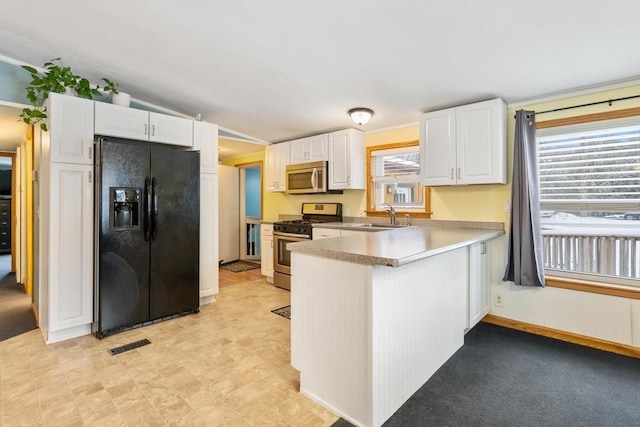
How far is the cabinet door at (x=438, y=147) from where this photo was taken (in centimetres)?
317

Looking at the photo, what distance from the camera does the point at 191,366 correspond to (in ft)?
7.51

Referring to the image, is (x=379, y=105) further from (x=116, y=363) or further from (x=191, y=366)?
(x=116, y=363)

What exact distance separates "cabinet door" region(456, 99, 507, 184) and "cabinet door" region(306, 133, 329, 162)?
1771mm

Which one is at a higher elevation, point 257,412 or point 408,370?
point 408,370

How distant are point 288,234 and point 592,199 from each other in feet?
10.7

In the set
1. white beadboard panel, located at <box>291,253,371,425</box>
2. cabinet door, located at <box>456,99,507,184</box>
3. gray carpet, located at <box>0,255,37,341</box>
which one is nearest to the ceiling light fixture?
cabinet door, located at <box>456,99,507,184</box>

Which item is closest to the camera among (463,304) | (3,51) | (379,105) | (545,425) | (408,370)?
(545,425)

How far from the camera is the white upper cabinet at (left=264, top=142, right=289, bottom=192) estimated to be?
16.0 feet

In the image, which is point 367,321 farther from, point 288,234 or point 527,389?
point 288,234

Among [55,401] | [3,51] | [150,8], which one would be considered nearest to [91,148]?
[3,51]


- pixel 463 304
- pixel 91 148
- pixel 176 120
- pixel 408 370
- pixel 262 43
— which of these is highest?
pixel 262 43

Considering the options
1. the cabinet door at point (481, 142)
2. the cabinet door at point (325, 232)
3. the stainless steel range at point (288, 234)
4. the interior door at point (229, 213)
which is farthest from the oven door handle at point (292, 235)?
the cabinet door at point (481, 142)

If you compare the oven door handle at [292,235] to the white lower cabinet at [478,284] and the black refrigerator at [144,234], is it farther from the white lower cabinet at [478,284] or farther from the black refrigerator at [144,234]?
the white lower cabinet at [478,284]

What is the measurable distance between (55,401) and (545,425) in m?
2.81
